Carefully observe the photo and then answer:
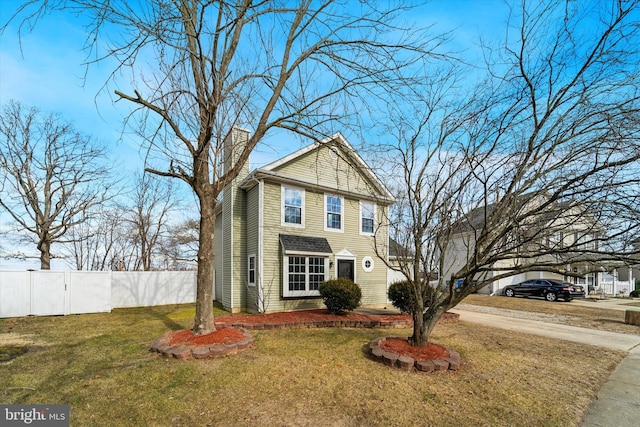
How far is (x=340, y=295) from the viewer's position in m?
10.1

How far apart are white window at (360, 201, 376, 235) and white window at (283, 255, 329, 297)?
2802 mm

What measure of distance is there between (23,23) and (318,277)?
10.3 meters

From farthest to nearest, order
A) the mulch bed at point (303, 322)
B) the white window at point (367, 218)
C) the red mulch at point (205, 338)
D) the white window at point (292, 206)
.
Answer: the white window at point (367, 218)
the white window at point (292, 206)
the mulch bed at point (303, 322)
the red mulch at point (205, 338)

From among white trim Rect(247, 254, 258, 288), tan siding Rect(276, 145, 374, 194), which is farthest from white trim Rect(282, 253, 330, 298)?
tan siding Rect(276, 145, 374, 194)

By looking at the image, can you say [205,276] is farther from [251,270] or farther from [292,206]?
[292,206]

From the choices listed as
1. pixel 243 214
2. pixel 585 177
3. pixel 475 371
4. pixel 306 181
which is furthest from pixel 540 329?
pixel 243 214

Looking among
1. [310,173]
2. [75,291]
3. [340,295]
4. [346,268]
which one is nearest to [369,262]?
[346,268]

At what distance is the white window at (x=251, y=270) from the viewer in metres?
11.6

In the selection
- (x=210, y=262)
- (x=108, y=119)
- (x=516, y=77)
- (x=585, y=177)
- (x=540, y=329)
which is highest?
(x=516, y=77)

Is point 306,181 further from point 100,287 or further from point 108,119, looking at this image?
point 100,287

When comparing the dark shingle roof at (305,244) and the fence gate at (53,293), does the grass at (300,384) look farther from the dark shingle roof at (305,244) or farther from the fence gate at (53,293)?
the dark shingle roof at (305,244)

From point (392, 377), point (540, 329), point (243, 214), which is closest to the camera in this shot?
point (392, 377)

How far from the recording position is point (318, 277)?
12180 millimetres

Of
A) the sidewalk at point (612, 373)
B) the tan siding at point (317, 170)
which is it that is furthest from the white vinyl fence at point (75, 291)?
the sidewalk at point (612, 373)
